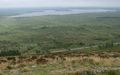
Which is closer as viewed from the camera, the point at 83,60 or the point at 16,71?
the point at 16,71

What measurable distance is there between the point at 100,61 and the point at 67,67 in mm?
3711

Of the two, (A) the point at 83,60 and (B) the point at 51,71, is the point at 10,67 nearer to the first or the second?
(B) the point at 51,71

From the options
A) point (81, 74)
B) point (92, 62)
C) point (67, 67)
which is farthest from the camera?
point (92, 62)

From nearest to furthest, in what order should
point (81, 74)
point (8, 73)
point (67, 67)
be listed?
point (81, 74) < point (8, 73) < point (67, 67)

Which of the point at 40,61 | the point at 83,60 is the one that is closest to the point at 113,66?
the point at 83,60

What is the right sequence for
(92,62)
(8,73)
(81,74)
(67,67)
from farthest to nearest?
(92,62) < (67,67) < (8,73) < (81,74)

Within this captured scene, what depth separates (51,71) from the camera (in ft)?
64.5

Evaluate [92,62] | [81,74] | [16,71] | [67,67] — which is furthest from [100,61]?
[16,71]

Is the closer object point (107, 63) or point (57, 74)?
point (57, 74)

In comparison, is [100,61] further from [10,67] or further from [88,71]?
[10,67]

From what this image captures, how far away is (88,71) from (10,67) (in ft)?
25.0

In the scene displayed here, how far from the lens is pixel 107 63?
22.3 metres

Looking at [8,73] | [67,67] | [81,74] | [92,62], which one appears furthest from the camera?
[92,62]

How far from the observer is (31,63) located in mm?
23719
